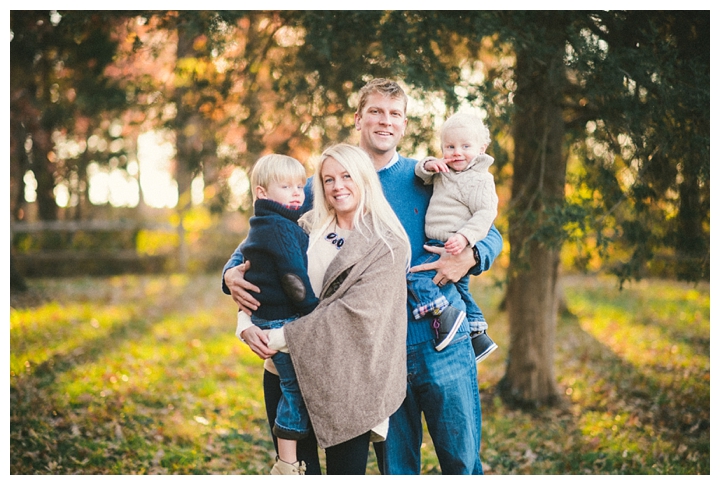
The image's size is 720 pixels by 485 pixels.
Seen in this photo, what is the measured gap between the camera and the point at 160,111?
605cm

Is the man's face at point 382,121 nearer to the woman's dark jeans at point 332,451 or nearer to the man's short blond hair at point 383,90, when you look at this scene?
the man's short blond hair at point 383,90

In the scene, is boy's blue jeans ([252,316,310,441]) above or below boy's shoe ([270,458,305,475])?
above

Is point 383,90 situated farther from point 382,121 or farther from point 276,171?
point 276,171

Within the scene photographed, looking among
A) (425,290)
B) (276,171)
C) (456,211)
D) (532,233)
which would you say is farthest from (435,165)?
(532,233)

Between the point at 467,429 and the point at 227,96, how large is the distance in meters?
Answer: 4.25

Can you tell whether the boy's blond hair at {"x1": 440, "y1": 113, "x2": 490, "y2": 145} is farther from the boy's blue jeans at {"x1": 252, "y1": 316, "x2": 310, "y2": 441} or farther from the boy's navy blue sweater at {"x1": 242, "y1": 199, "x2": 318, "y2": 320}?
the boy's blue jeans at {"x1": 252, "y1": 316, "x2": 310, "y2": 441}

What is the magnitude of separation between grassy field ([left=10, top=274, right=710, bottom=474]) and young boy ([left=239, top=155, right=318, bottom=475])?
227 centimetres

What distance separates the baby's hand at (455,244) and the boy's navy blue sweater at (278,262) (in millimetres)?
556

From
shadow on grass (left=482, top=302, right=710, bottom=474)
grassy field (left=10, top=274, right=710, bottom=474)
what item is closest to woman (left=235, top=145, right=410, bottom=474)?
grassy field (left=10, top=274, right=710, bottom=474)

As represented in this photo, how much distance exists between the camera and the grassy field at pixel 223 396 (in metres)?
4.55

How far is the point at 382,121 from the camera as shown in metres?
2.59

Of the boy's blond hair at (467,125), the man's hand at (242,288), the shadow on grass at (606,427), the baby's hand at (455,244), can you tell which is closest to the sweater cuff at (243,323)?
the man's hand at (242,288)

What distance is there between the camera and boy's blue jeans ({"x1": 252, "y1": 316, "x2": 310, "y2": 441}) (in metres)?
2.40
